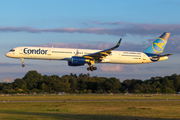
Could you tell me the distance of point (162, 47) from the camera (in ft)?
244

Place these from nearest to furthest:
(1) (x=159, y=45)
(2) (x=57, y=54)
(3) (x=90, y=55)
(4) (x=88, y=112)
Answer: (4) (x=88, y=112) < (2) (x=57, y=54) < (3) (x=90, y=55) < (1) (x=159, y=45)

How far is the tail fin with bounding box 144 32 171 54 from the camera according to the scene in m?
73.0

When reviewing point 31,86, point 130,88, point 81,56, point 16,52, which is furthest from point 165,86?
point 16,52

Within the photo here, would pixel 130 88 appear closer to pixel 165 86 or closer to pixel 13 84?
pixel 165 86

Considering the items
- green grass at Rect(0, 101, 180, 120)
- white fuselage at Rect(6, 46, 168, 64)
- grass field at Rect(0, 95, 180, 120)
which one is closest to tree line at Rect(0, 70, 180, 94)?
white fuselage at Rect(6, 46, 168, 64)

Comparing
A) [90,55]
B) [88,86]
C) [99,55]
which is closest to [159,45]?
[99,55]

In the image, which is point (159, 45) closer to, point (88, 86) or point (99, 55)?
point (99, 55)

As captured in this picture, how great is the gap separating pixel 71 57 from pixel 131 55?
16056mm

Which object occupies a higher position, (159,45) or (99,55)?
(159,45)

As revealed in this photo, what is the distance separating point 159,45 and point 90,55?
22.0 m

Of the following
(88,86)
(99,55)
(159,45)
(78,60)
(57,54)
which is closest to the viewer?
(57,54)

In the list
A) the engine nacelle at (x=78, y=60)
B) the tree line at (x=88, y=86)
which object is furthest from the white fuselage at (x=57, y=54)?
the tree line at (x=88, y=86)

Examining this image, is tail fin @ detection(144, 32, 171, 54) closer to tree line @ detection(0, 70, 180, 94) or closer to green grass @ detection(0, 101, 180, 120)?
Result: green grass @ detection(0, 101, 180, 120)

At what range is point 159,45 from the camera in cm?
7438
